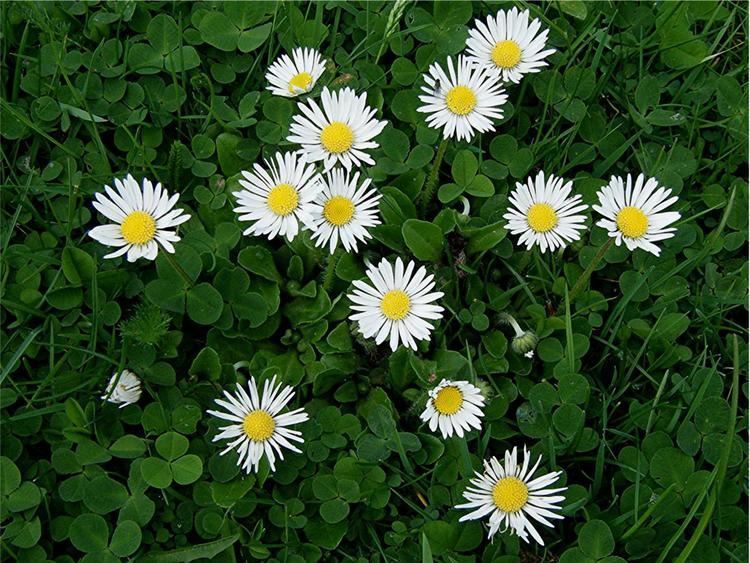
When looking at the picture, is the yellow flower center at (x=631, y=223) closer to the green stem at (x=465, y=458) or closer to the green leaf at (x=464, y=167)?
the green leaf at (x=464, y=167)

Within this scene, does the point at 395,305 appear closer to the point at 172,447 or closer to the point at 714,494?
the point at 172,447

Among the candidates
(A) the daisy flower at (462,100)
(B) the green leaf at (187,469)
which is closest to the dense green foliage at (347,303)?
(B) the green leaf at (187,469)

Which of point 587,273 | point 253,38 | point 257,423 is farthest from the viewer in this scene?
point 253,38

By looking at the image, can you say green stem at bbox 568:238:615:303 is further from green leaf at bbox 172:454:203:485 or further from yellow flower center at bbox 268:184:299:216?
green leaf at bbox 172:454:203:485

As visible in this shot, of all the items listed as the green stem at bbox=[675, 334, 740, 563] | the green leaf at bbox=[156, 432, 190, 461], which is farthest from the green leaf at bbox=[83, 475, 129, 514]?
the green stem at bbox=[675, 334, 740, 563]

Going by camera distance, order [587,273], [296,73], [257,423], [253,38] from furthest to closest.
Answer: [253,38] < [296,73] < [587,273] < [257,423]

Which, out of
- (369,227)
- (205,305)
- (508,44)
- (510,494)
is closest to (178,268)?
(205,305)
